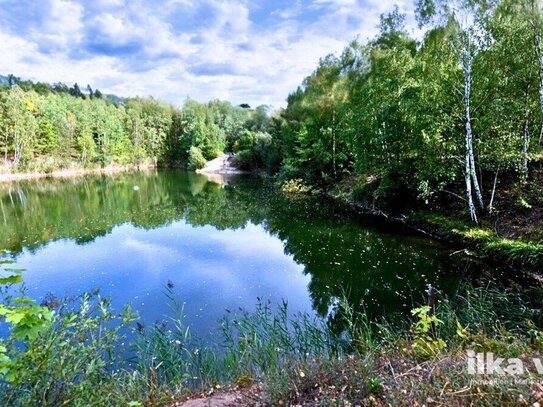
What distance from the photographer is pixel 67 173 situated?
170 ft

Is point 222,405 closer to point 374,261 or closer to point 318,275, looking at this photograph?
point 318,275

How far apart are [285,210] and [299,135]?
10479mm

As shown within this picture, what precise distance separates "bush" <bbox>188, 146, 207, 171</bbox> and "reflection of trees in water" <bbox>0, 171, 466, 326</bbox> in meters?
25.7

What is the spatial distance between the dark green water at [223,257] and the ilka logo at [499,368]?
419 cm

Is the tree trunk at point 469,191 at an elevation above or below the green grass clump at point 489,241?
above

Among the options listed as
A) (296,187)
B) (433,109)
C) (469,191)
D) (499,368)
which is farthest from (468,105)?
(296,187)

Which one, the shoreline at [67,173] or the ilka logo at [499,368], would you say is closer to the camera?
the ilka logo at [499,368]

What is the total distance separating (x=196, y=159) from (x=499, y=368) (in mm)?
62253

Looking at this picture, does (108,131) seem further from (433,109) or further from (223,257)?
(433,109)

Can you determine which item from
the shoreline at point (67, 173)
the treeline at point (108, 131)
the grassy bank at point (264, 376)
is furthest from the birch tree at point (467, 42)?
the shoreline at point (67, 173)

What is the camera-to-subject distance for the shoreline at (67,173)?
44.4m

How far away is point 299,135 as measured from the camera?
30.8 meters

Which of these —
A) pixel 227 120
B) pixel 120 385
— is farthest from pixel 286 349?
pixel 227 120

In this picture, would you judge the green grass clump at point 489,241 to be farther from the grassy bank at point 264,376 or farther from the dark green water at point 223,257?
the grassy bank at point 264,376
